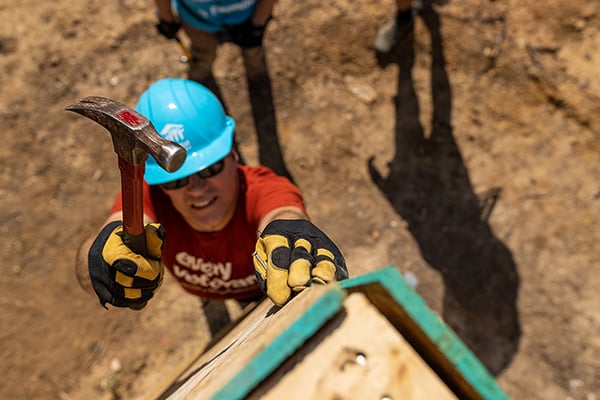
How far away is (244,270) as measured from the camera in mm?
2422

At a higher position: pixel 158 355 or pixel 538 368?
pixel 158 355

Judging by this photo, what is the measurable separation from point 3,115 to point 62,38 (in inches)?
33.7

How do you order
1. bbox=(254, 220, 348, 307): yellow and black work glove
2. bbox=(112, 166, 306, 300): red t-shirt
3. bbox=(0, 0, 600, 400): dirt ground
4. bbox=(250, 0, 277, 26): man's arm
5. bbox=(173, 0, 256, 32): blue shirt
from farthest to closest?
1. bbox=(0, 0, 600, 400): dirt ground
2. bbox=(250, 0, 277, 26): man's arm
3. bbox=(173, 0, 256, 32): blue shirt
4. bbox=(112, 166, 306, 300): red t-shirt
5. bbox=(254, 220, 348, 307): yellow and black work glove

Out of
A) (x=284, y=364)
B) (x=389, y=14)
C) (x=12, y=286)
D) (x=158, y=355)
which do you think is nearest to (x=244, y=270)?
(x=284, y=364)

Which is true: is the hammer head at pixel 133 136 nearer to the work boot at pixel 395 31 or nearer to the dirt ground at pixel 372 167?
the dirt ground at pixel 372 167

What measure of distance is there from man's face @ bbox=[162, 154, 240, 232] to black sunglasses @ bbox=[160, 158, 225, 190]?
1 centimetres

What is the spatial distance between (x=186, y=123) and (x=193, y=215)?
1.47 feet

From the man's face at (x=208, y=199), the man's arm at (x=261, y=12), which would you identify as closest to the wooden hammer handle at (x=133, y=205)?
the man's face at (x=208, y=199)

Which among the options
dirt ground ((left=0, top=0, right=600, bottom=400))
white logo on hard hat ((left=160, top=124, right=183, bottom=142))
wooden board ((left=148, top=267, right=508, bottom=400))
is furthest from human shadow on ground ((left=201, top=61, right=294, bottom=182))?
wooden board ((left=148, top=267, right=508, bottom=400))

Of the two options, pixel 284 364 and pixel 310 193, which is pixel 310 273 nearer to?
pixel 284 364

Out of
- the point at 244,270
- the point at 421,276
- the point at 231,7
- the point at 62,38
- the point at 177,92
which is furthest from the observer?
the point at 62,38

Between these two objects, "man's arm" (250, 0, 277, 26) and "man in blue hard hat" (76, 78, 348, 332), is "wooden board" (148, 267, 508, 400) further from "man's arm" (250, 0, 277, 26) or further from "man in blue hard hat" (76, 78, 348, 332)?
"man's arm" (250, 0, 277, 26)

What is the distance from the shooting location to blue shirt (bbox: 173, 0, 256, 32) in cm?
313

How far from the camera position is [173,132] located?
2191 millimetres
